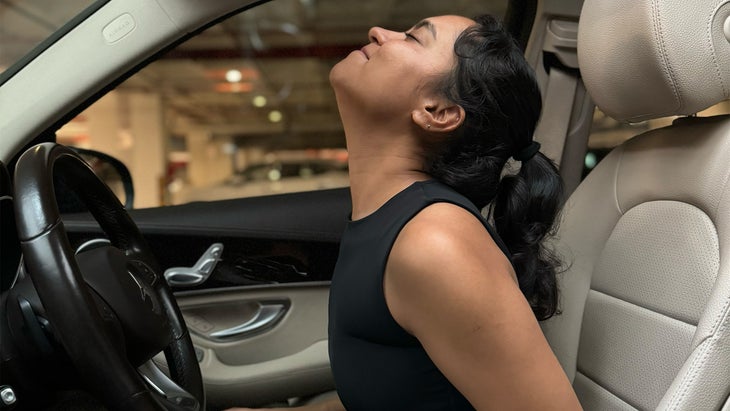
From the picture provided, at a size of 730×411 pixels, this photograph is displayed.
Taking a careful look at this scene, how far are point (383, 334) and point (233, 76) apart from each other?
321 inches

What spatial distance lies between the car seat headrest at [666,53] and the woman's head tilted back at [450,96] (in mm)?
172

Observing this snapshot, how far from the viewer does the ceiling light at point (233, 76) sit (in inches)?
331

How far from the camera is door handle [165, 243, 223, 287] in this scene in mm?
1491

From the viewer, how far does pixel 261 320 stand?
1584mm

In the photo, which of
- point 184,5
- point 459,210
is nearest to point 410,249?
point 459,210

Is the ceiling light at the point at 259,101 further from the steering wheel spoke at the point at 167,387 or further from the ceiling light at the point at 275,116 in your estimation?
the steering wheel spoke at the point at 167,387

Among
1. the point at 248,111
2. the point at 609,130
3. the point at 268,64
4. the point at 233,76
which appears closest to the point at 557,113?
the point at 609,130

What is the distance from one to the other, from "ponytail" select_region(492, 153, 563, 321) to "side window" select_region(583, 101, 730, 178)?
255mm

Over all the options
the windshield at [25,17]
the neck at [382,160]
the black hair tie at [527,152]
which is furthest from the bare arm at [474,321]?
the windshield at [25,17]

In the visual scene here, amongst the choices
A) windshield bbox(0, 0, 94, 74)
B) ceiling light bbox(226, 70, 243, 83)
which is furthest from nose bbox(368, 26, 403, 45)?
ceiling light bbox(226, 70, 243, 83)

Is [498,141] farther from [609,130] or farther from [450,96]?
[609,130]

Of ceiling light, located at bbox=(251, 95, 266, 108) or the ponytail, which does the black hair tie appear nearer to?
the ponytail

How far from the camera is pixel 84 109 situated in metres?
1.32

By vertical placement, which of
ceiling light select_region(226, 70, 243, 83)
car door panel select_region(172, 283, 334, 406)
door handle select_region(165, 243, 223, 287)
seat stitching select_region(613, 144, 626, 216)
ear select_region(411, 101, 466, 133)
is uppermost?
ear select_region(411, 101, 466, 133)
